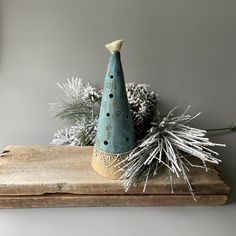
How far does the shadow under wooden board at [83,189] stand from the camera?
1.93 feet

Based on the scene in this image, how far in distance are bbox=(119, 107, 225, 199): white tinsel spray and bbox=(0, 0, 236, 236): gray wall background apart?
0.16 m

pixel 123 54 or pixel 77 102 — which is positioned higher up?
pixel 123 54

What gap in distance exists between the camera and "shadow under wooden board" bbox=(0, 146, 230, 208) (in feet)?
1.93

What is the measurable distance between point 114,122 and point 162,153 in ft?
0.37

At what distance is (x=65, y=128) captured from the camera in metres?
0.77

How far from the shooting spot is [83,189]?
0.59 metres

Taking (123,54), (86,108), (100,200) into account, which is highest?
(123,54)

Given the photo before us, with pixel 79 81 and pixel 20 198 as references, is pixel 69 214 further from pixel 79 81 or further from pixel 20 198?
pixel 79 81

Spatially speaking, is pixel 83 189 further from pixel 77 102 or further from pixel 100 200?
pixel 77 102

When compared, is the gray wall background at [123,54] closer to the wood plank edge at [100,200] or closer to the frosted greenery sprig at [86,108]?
the frosted greenery sprig at [86,108]

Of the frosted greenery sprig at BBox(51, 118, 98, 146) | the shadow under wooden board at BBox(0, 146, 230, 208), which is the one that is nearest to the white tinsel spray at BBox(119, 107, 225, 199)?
the shadow under wooden board at BBox(0, 146, 230, 208)

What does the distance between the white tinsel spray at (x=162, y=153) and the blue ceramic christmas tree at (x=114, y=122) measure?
23 millimetres

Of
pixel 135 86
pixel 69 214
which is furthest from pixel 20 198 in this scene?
pixel 135 86

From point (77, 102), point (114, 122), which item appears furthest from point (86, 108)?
point (114, 122)
